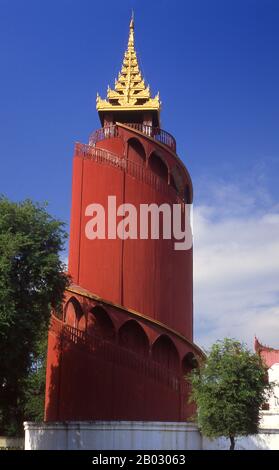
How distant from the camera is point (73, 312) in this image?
30.4 meters

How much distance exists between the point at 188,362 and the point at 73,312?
19.6ft

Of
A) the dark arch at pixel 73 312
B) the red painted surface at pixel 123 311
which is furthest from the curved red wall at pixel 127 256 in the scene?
the dark arch at pixel 73 312

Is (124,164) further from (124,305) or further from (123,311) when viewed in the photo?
(123,311)

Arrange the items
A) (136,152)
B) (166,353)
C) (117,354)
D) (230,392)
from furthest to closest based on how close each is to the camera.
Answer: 1. (136,152)
2. (166,353)
3. (117,354)
4. (230,392)

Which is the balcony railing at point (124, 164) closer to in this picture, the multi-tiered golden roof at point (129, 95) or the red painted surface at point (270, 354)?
the multi-tiered golden roof at point (129, 95)

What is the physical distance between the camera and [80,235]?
105ft

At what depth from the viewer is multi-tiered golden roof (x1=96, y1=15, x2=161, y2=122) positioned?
37.1m

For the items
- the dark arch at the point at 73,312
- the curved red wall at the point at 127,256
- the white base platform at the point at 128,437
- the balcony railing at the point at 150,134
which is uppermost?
the balcony railing at the point at 150,134

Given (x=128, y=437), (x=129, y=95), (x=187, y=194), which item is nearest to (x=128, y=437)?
(x=128, y=437)

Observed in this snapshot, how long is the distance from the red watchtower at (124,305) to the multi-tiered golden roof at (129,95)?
2100 mm

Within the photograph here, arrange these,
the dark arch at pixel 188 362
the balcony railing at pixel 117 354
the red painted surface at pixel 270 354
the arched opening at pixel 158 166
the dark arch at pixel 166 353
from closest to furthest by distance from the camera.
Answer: the balcony railing at pixel 117 354 → the dark arch at pixel 166 353 → the dark arch at pixel 188 362 → the arched opening at pixel 158 166 → the red painted surface at pixel 270 354

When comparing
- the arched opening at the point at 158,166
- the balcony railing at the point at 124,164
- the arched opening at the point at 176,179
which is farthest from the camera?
the arched opening at the point at 176,179

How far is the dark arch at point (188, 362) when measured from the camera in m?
31.5

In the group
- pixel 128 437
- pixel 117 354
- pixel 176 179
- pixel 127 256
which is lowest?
pixel 128 437
